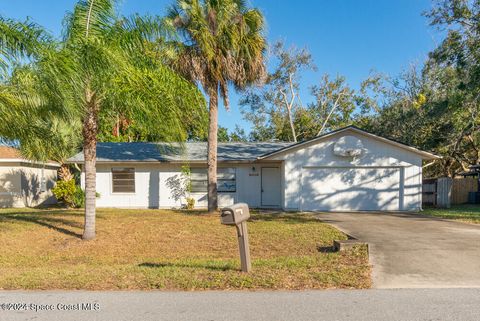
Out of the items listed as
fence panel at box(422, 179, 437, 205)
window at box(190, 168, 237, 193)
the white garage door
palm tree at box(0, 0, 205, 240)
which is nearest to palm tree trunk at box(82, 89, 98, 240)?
palm tree at box(0, 0, 205, 240)

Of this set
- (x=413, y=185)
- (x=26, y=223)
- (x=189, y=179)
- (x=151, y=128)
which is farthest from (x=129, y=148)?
(x=413, y=185)

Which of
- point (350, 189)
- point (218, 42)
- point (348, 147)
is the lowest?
point (350, 189)

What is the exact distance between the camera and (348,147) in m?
16.7

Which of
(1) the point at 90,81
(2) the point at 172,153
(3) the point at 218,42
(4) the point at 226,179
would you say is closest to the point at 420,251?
(1) the point at 90,81

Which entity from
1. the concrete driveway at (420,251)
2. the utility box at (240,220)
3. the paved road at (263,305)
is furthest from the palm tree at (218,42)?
the paved road at (263,305)

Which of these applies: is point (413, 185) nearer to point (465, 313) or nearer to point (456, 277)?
point (456, 277)

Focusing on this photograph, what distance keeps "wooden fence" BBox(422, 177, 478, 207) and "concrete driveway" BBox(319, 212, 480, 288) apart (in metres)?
6.60

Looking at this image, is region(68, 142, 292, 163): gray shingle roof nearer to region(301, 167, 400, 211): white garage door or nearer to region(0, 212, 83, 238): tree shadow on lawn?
region(301, 167, 400, 211): white garage door

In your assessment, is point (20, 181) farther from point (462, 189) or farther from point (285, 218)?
point (462, 189)

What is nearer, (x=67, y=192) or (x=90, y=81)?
(x=90, y=81)

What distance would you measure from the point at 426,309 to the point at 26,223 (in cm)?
1273

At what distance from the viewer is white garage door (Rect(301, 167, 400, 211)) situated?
55.8 feet

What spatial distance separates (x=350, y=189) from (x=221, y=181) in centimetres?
638

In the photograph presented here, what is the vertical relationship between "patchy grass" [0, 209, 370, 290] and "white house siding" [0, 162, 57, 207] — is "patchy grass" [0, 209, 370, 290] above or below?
below
